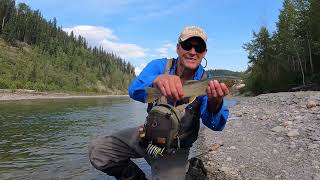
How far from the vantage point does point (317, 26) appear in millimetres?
52344

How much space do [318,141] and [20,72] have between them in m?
104

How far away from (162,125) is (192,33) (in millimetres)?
1343

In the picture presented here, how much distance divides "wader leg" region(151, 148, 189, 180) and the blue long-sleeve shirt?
A: 710 mm

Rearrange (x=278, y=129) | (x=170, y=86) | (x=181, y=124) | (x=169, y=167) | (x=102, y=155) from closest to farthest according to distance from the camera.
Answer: (x=170, y=86) → (x=181, y=124) → (x=169, y=167) → (x=102, y=155) → (x=278, y=129)

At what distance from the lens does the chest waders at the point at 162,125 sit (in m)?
5.26

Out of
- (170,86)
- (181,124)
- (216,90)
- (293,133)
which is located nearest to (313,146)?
(293,133)

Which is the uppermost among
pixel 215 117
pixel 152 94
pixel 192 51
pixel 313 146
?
pixel 192 51

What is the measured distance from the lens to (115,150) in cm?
630

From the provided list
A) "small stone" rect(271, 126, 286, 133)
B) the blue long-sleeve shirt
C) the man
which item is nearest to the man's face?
the man

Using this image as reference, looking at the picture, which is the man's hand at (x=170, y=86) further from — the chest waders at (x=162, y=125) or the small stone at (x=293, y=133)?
the small stone at (x=293, y=133)

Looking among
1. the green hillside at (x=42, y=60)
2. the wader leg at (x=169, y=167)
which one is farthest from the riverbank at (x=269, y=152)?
the green hillside at (x=42, y=60)

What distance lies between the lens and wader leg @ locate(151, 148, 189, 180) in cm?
611

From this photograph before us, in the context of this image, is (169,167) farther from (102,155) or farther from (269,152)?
(269,152)

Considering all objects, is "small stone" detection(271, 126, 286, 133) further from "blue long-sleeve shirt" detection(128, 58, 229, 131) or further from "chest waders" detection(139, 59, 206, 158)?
"chest waders" detection(139, 59, 206, 158)
